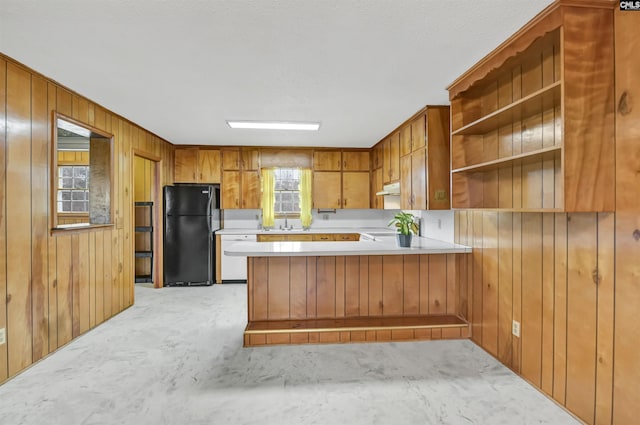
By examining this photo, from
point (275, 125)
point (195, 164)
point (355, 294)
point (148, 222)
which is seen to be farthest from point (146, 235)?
point (355, 294)

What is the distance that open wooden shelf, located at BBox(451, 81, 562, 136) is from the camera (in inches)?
67.0

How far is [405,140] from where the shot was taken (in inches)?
153

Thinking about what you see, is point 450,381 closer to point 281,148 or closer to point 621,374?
point 621,374

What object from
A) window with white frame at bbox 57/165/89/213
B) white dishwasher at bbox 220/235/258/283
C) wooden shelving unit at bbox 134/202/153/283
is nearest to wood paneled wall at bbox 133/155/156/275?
wooden shelving unit at bbox 134/202/153/283

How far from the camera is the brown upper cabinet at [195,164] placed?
5.22 meters

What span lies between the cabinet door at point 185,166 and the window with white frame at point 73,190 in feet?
5.01

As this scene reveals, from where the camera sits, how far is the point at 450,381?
2234mm

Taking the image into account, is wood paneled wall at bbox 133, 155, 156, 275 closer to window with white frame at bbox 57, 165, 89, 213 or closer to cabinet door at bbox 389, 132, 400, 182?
window with white frame at bbox 57, 165, 89, 213

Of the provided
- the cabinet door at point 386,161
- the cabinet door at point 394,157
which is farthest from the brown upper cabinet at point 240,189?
the cabinet door at point 394,157

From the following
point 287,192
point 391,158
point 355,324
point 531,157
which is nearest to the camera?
point 531,157

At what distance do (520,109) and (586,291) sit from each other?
1157mm

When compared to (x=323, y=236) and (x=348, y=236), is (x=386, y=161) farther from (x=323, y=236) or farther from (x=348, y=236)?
(x=323, y=236)

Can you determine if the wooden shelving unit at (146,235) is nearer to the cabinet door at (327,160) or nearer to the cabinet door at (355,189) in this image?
the cabinet door at (327,160)

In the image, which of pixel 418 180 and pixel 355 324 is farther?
pixel 418 180
